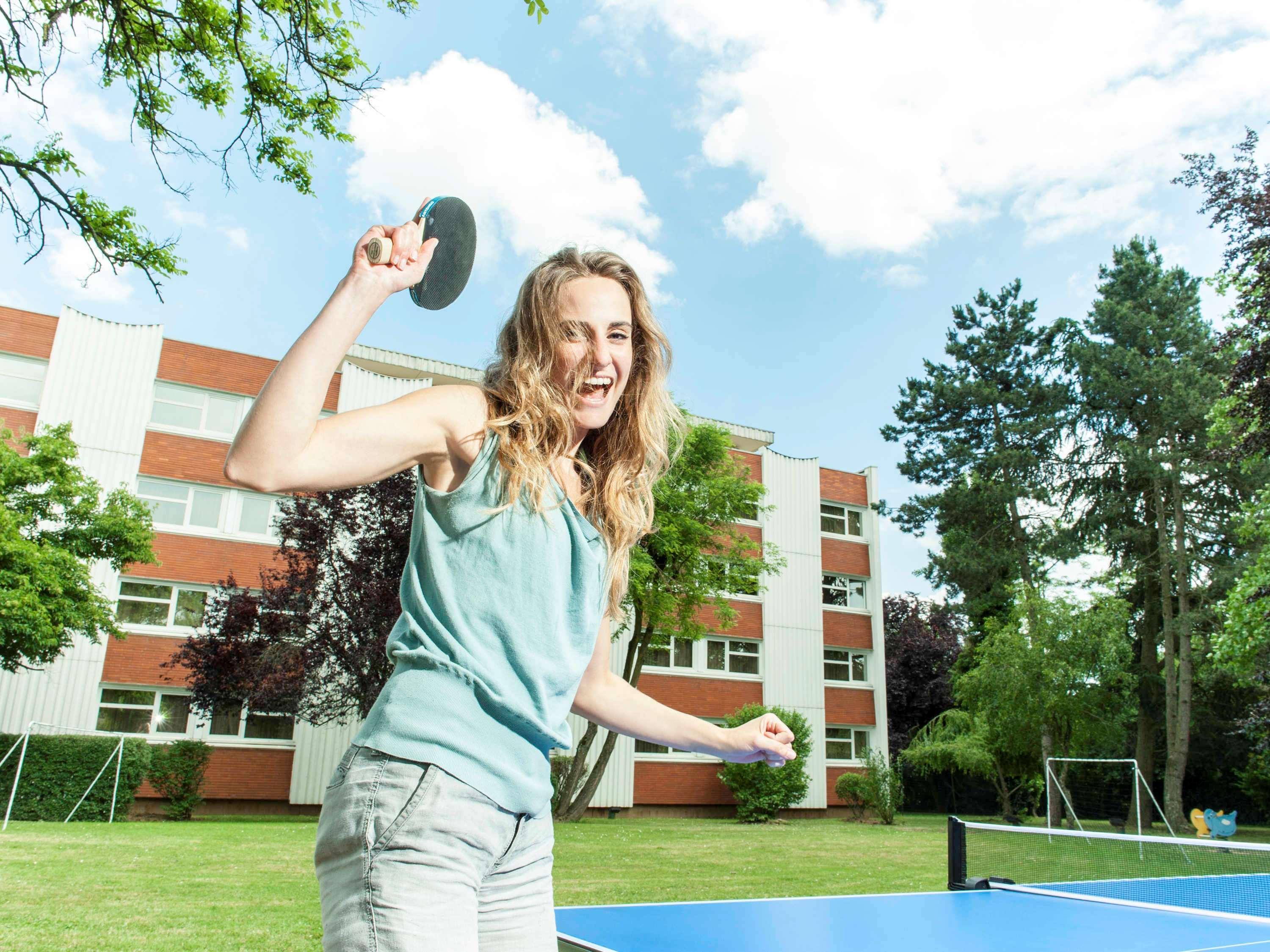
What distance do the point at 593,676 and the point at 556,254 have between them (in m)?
1.00

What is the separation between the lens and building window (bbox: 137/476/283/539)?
27891 millimetres

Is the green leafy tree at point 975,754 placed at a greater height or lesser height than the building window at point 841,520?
lesser

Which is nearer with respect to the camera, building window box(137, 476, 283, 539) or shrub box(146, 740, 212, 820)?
shrub box(146, 740, 212, 820)

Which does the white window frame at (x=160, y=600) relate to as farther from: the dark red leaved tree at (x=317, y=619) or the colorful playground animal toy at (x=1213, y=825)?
the colorful playground animal toy at (x=1213, y=825)

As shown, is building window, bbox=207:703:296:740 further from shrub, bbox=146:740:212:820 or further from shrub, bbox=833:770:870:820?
shrub, bbox=833:770:870:820

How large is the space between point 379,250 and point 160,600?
29.1m

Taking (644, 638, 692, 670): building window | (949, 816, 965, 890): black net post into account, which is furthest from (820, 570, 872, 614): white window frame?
(949, 816, 965, 890): black net post

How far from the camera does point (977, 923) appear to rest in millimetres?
6020

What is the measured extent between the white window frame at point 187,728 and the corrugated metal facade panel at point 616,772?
945cm

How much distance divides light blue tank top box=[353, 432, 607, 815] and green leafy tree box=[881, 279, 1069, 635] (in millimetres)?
35956

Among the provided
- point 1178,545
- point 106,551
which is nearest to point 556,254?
point 106,551

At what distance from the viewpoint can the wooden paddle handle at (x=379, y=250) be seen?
1.60 meters

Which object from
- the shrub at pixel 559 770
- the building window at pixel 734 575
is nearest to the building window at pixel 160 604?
the shrub at pixel 559 770

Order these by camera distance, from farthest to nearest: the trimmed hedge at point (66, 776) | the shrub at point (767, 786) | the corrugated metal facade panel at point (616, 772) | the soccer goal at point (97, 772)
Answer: the corrugated metal facade panel at point (616, 772), the shrub at point (767, 786), the trimmed hedge at point (66, 776), the soccer goal at point (97, 772)
